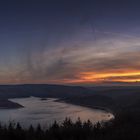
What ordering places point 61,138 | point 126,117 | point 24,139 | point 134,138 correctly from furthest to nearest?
point 126,117 → point 61,138 → point 24,139 → point 134,138

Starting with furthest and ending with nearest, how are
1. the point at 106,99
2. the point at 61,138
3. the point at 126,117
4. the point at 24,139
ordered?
1. the point at 106,99
2. the point at 126,117
3. the point at 61,138
4. the point at 24,139

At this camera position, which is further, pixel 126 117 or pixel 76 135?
pixel 126 117

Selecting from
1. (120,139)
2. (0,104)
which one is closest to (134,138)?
(120,139)

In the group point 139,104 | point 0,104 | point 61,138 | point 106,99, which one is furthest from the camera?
point 106,99

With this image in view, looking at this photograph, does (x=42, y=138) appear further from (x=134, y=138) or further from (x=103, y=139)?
(x=134, y=138)

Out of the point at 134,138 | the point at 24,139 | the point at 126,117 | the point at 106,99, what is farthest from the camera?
the point at 106,99

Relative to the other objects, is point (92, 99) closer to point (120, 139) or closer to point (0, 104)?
point (0, 104)

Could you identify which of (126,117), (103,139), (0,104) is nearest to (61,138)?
(103,139)

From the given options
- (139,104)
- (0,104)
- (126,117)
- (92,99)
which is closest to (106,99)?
(92,99)

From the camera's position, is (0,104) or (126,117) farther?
(0,104)
